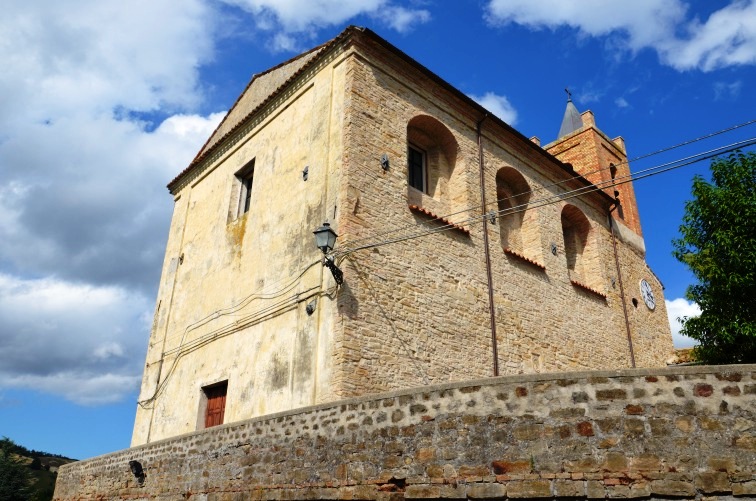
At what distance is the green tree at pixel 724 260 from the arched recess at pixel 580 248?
198 inches

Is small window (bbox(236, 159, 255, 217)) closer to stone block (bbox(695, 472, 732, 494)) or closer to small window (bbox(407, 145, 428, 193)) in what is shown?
small window (bbox(407, 145, 428, 193))

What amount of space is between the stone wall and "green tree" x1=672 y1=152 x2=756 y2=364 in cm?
653

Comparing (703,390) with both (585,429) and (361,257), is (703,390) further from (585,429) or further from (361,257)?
(361,257)

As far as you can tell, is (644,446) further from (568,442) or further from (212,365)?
(212,365)

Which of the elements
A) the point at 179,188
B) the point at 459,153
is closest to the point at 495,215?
the point at 459,153

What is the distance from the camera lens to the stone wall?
16.2 feet

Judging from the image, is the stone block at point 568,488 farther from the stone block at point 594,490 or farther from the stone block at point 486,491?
the stone block at point 486,491

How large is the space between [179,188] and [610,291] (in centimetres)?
1330

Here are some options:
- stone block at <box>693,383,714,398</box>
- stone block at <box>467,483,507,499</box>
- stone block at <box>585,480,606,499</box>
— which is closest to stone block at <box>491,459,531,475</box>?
stone block at <box>467,483,507,499</box>

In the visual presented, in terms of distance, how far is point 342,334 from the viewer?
9336 mm

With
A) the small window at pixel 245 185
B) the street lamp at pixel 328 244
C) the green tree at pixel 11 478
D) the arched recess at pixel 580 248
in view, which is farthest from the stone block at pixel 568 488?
the green tree at pixel 11 478

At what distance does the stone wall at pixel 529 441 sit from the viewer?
493 centimetres

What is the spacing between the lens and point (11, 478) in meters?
32.7

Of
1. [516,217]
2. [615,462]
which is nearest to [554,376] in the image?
[615,462]
